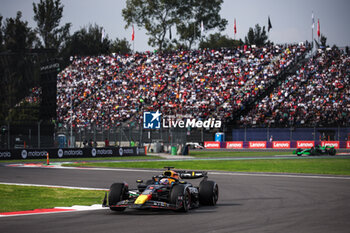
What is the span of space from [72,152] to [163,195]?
32.8 metres

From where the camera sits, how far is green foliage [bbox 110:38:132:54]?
4299 inches

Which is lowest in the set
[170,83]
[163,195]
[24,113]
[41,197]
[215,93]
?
[41,197]

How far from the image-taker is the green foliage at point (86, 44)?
3981 inches

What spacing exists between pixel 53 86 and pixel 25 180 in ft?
102

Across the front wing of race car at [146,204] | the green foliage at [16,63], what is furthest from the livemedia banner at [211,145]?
the front wing of race car at [146,204]

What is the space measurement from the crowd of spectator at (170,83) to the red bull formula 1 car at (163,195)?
48.2 meters

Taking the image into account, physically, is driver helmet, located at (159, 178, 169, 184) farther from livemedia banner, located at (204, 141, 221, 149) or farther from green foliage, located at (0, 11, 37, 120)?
green foliage, located at (0, 11, 37, 120)

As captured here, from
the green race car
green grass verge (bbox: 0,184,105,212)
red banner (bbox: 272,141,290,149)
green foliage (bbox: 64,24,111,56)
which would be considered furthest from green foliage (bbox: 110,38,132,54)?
green grass verge (bbox: 0,184,105,212)

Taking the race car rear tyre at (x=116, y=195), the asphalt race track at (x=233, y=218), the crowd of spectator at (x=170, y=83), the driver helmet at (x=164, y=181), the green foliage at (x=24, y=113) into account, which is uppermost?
the crowd of spectator at (x=170, y=83)

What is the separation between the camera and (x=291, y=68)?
66.1m

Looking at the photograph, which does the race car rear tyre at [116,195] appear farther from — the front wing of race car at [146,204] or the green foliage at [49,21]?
the green foliage at [49,21]

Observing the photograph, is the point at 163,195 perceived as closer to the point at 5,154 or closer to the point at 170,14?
the point at 5,154

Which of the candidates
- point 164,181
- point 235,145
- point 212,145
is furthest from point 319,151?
point 164,181

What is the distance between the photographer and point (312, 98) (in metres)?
60.1
